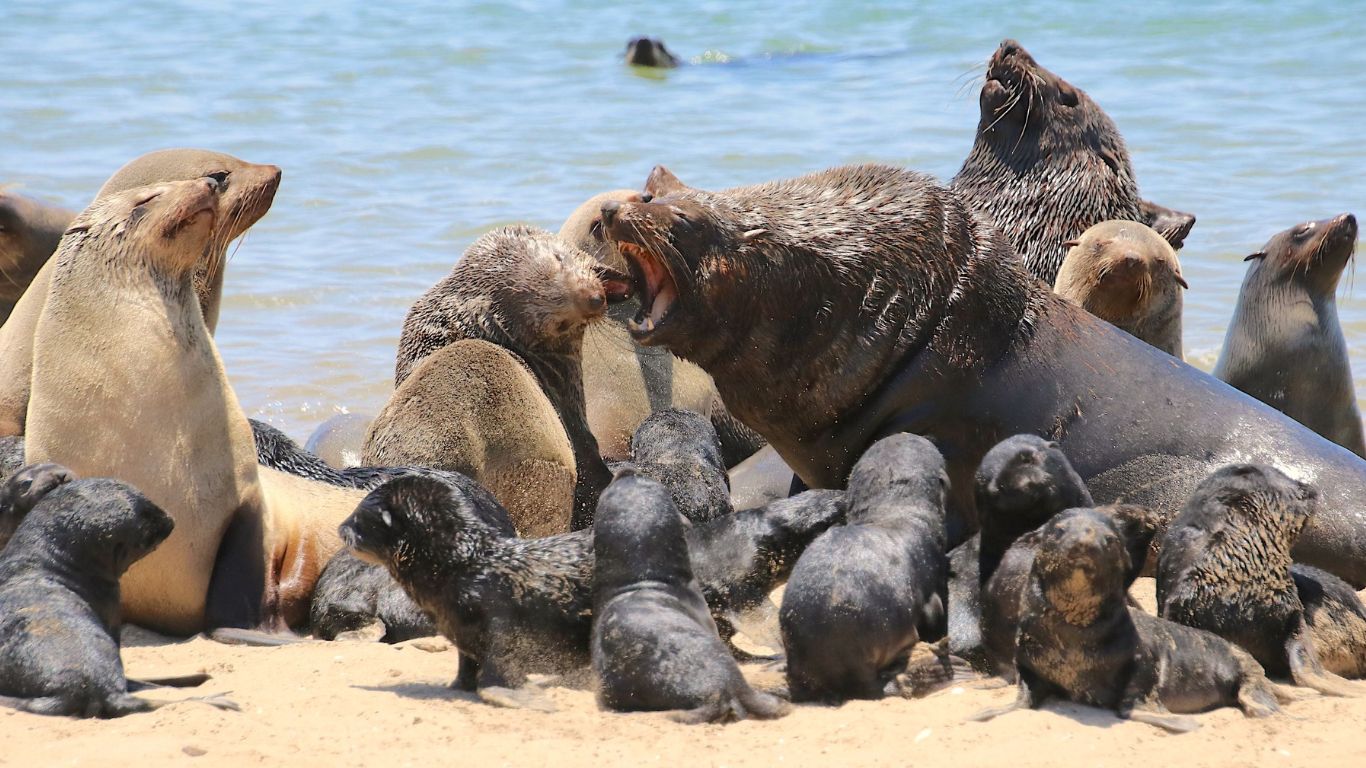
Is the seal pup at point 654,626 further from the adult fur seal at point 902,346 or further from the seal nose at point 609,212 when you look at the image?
the seal nose at point 609,212

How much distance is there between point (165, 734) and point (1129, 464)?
128 inches

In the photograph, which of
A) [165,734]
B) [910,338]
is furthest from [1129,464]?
[165,734]

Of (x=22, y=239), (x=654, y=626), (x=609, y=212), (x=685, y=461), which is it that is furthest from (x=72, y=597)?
(x=22, y=239)

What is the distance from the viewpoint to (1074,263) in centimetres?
782

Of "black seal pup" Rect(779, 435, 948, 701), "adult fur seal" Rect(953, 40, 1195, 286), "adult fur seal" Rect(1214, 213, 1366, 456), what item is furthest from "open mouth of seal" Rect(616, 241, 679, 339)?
"adult fur seal" Rect(1214, 213, 1366, 456)

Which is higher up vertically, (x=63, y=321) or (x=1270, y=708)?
(x=63, y=321)

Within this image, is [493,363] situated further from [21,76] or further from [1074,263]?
[21,76]

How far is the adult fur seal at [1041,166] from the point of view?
841cm

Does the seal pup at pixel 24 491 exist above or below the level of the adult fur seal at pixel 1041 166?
below

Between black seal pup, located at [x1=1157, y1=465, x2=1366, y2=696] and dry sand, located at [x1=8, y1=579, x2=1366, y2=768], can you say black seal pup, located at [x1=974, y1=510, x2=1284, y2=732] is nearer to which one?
dry sand, located at [x1=8, y1=579, x2=1366, y2=768]

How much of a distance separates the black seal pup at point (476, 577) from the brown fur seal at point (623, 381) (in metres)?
3.08

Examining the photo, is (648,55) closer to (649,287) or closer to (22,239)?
(22,239)

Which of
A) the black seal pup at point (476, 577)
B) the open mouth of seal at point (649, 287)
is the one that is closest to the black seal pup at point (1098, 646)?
the black seal pup at point (476, 577)

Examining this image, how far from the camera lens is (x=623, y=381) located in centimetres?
834
